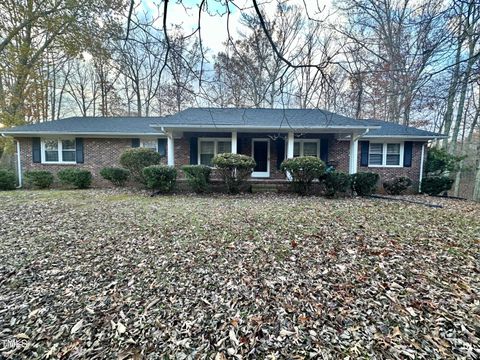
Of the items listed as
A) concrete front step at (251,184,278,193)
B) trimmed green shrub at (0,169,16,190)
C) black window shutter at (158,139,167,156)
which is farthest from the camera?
black window shutter at (158,139,167,156)

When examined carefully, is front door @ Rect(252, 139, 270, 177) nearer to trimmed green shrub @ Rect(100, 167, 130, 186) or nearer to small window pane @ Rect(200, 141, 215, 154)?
small window pane @ Rect(200, 141, 215, 154)

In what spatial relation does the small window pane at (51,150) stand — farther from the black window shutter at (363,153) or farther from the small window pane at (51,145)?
the black window shutter at (363,153)

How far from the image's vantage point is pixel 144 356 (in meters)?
1.96

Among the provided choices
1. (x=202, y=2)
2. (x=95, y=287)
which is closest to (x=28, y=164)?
(x=95, y=287)

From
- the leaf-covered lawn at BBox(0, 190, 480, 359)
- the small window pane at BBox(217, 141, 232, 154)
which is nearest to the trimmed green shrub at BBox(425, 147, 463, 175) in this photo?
the leaf-covered lawn at BBox(0, 190, 480, 359)

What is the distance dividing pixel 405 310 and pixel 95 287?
3.29 m

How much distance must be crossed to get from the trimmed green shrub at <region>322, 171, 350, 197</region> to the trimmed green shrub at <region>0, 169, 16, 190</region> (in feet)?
41.7

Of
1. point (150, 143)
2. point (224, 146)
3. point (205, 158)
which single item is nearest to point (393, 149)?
point (224, 146)

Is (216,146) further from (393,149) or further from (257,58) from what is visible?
(393,149)

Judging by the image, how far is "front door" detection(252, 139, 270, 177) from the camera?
12.3m

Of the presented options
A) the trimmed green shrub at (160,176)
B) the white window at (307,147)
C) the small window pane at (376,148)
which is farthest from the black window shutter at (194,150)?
the small window pane at (376,148)

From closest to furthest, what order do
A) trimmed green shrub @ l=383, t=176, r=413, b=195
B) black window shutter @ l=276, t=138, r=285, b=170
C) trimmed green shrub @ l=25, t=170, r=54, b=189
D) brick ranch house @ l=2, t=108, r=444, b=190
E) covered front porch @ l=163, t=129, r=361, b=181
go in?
trimmed green shrub @ l=383, t=176, r=413, b=195
trimmed green shrub @ l=25, t=170, r=54, b=189
brick ranch house @ l=2, t=108, r=444, b=190
covered front porch @ l=163, t=129, r=361, b=181
black window shutter @ l=276, t=138, r=285, b=170

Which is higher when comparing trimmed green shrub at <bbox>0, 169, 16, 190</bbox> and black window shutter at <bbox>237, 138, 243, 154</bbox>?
black window shutter at <bbox>237, 138, 243, 154</bbox>

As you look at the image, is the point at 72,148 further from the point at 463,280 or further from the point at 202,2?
the point at 463,280
